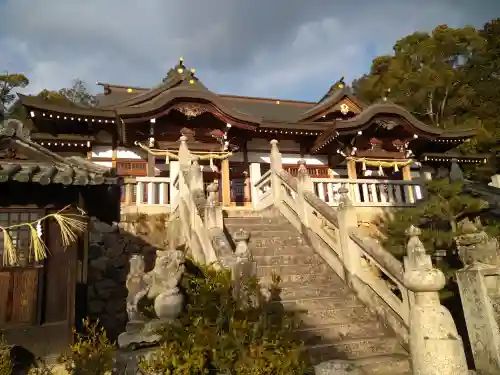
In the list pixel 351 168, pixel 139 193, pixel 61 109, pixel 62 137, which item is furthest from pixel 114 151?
pixel 351 168

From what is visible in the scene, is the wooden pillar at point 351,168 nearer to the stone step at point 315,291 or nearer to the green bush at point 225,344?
the stone step at point 315,291

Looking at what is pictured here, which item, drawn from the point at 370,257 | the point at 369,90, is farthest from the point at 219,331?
the point at 369,90

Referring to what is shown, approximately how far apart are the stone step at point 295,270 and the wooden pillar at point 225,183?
21.8 ft

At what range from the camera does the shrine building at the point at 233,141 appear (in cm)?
1281

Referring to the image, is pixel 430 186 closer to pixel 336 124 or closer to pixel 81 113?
pixel 336 124

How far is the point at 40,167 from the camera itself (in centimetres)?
577

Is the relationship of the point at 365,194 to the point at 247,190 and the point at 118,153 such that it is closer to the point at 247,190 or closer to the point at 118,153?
the point at 247,190

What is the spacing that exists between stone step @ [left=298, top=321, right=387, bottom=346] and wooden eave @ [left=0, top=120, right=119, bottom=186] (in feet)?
13.4

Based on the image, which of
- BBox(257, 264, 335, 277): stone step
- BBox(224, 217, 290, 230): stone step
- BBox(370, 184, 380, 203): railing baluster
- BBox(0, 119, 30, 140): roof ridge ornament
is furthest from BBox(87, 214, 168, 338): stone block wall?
BBox(370, 184, 380, 203): railing baluster

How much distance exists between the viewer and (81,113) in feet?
42.1

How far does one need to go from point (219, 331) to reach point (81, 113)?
10.8 metres

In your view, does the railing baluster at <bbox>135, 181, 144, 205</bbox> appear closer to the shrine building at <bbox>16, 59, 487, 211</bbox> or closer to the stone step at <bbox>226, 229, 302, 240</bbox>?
the shrine building at <bbox>16, 59, 487, 211</bbox>

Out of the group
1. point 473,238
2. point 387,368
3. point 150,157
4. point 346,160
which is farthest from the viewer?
point 346,160

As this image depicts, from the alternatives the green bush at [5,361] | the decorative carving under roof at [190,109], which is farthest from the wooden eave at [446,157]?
the green bush at [5,361]
